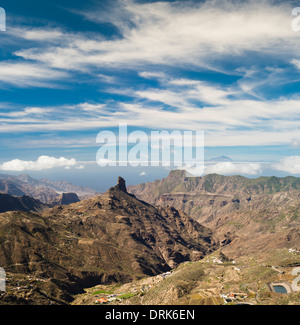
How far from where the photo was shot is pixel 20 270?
159000mm

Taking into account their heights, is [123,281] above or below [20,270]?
below

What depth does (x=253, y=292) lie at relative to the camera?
314 feet
